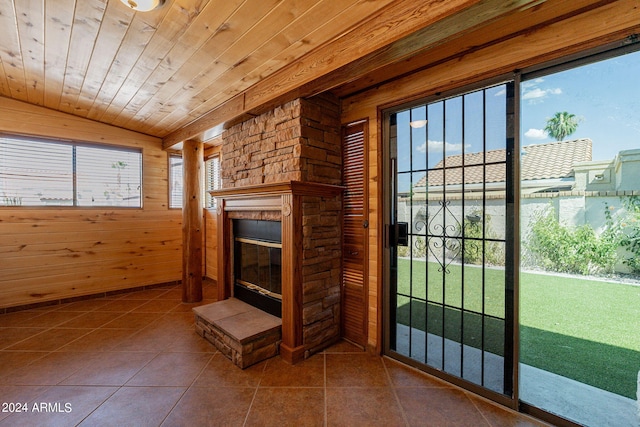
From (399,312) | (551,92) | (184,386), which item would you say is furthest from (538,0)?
(184,386)

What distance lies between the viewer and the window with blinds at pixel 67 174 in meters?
3.19

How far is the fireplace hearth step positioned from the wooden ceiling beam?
6.43 feet

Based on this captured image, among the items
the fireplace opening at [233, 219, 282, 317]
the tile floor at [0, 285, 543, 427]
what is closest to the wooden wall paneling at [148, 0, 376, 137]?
the fireplace opening at [233, 219, 282, 317]

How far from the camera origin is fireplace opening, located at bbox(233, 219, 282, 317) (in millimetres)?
2500

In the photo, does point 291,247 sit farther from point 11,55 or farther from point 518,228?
point 11,55

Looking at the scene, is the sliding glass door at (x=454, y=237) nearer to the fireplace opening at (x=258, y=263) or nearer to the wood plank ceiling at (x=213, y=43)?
the wood plank ceiling at (x=213, y=43)

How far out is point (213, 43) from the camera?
1.80m

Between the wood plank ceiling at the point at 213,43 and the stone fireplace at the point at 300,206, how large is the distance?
0.29 meters

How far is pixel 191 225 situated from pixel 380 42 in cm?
319

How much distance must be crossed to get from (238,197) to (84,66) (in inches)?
65.6

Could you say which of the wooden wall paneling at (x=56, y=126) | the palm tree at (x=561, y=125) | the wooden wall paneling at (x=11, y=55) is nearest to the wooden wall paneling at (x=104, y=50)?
the wooden wall paneling at (x=11, y=55)

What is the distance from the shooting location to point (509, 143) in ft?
5.41

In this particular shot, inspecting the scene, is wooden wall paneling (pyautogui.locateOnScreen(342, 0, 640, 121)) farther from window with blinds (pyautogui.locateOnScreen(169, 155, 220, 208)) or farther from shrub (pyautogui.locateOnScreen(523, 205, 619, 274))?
window with blinds (pyautogui.locateOnScreen(169, 155, 220, 208))

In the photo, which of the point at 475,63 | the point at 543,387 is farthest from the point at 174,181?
the point at 543,387
